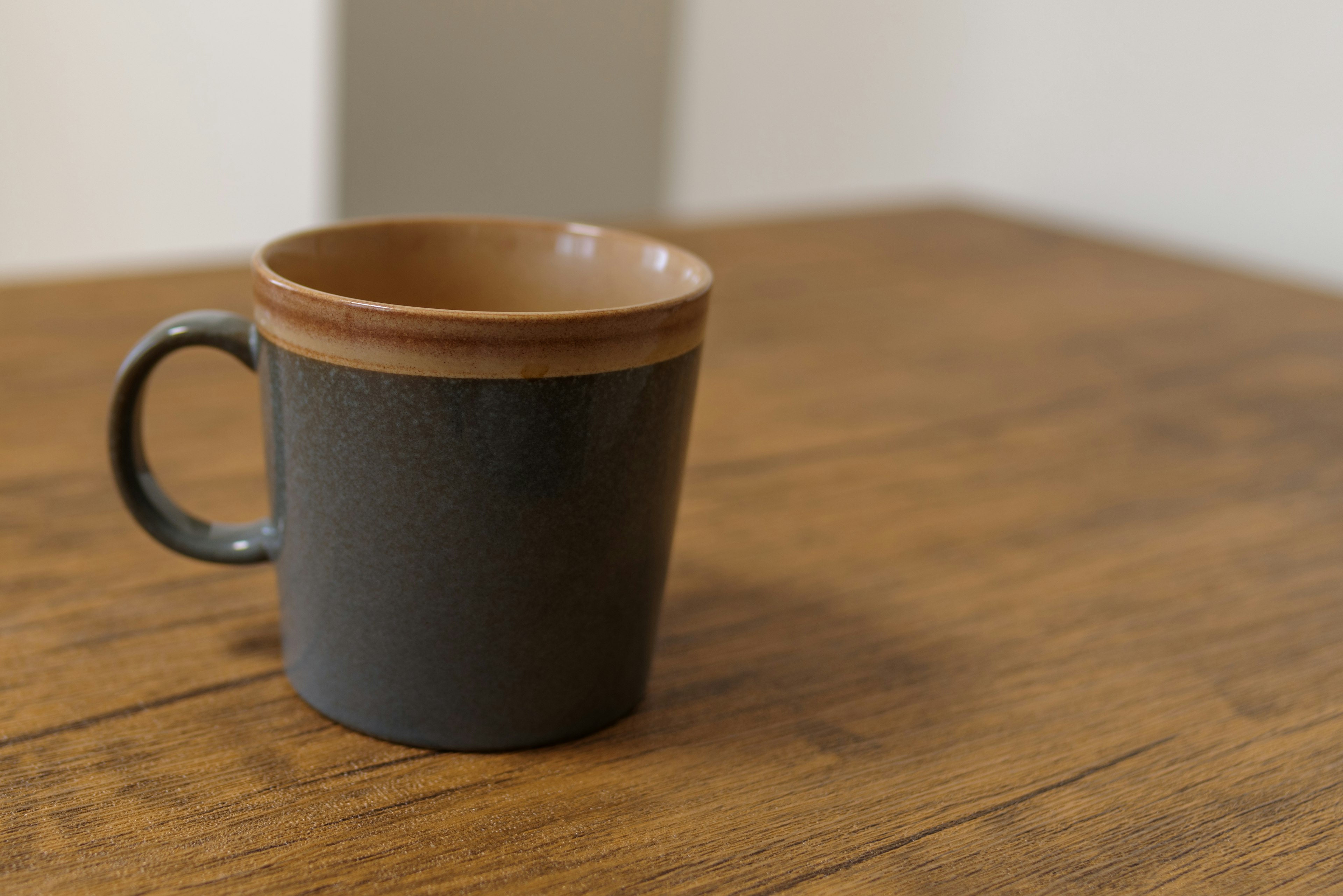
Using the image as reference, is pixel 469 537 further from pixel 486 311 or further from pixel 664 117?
pixel 664 117

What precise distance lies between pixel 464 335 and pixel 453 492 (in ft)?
0.14

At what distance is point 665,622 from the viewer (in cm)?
43

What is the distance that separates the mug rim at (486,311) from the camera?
0.95 feet

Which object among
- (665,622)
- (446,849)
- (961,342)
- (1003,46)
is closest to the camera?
(446,849)

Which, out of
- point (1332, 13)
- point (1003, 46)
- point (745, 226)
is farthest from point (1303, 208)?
point (745, 226)

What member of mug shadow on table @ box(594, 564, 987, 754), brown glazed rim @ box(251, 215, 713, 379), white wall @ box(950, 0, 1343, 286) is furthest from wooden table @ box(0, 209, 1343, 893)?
white wall @ box(950, 0, 1343, 286)

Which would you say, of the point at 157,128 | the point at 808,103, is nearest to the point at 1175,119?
the point at 808,103

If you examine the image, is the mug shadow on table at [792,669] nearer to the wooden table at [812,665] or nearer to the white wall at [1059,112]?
the wooden table at [812,665]

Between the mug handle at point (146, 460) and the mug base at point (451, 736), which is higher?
the mug handle at point (146, 460)

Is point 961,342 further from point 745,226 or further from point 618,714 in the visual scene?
point 618,714

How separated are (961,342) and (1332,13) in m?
0.58

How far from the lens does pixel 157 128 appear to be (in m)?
2.06

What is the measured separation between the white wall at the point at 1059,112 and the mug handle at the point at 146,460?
3.41 feet

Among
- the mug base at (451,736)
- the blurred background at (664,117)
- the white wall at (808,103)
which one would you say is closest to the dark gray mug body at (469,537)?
the mug base at (451,736)
